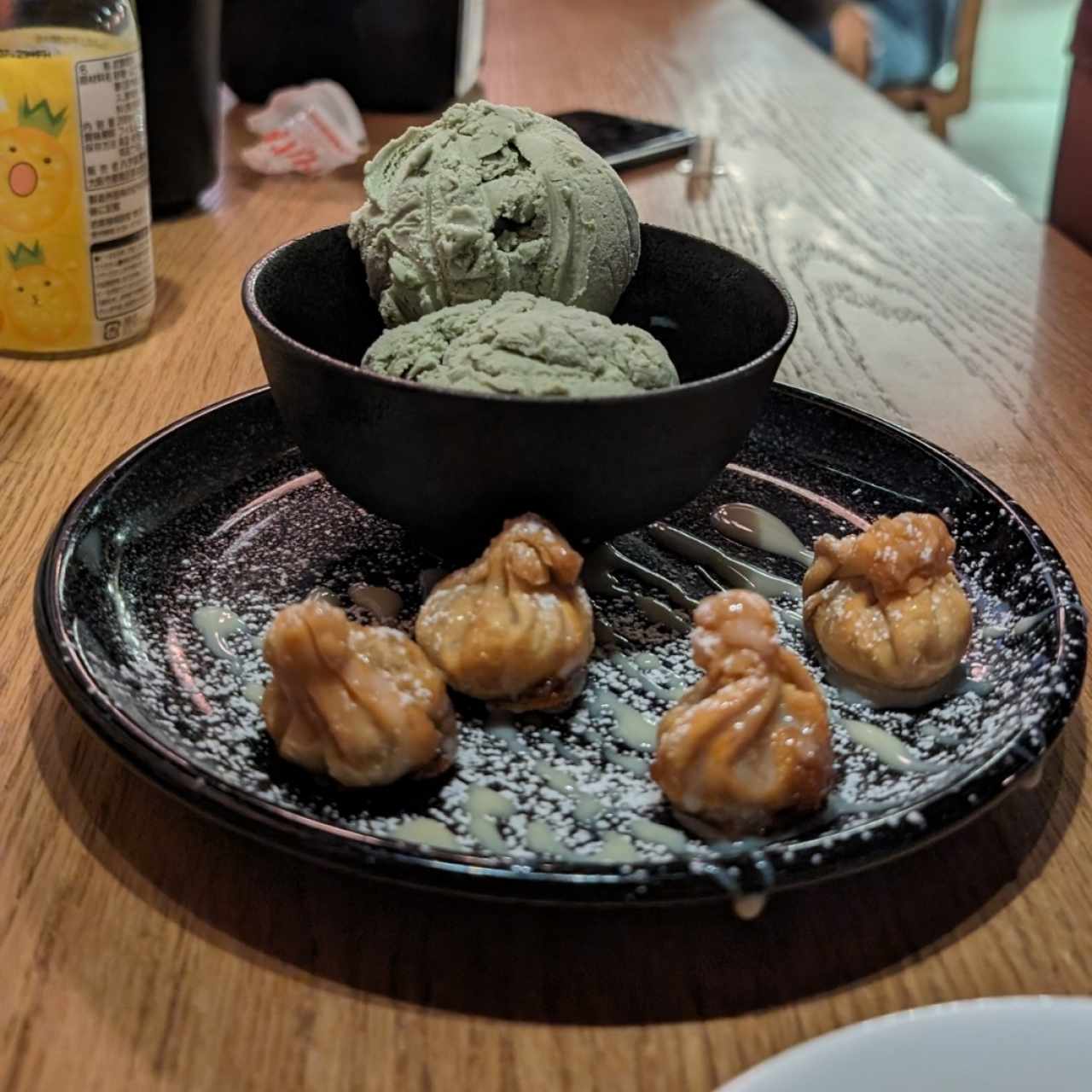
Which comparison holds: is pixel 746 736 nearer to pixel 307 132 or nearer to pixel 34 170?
pixel 34 170

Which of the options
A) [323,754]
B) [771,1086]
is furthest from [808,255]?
[771,1086]

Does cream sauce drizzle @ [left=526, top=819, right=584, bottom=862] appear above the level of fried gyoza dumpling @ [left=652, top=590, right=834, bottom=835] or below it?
below

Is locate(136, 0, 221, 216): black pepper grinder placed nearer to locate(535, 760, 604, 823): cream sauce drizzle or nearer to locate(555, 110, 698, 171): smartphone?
locate(555, 110, 698, 171): smartphone

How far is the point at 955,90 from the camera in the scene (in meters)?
2.77

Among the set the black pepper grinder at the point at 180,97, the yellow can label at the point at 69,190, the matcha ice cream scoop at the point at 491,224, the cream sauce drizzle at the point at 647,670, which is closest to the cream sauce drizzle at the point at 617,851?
the cream sauce drizzle at the point at 647,670

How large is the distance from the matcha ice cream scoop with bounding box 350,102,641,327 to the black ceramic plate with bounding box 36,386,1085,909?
0.42 ft

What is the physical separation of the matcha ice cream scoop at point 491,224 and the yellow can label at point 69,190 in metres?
0.28

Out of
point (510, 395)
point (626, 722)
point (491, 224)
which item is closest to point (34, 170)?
point (491, 224)

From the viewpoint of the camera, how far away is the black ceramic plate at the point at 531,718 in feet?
1.41

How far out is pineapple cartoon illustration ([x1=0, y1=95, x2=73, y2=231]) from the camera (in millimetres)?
875

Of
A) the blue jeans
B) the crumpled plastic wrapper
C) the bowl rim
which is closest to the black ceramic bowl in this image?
the bowl rim

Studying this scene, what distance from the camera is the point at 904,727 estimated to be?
545 mm

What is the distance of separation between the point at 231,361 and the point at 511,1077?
2.30 feet

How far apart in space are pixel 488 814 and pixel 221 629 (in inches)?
7.3
